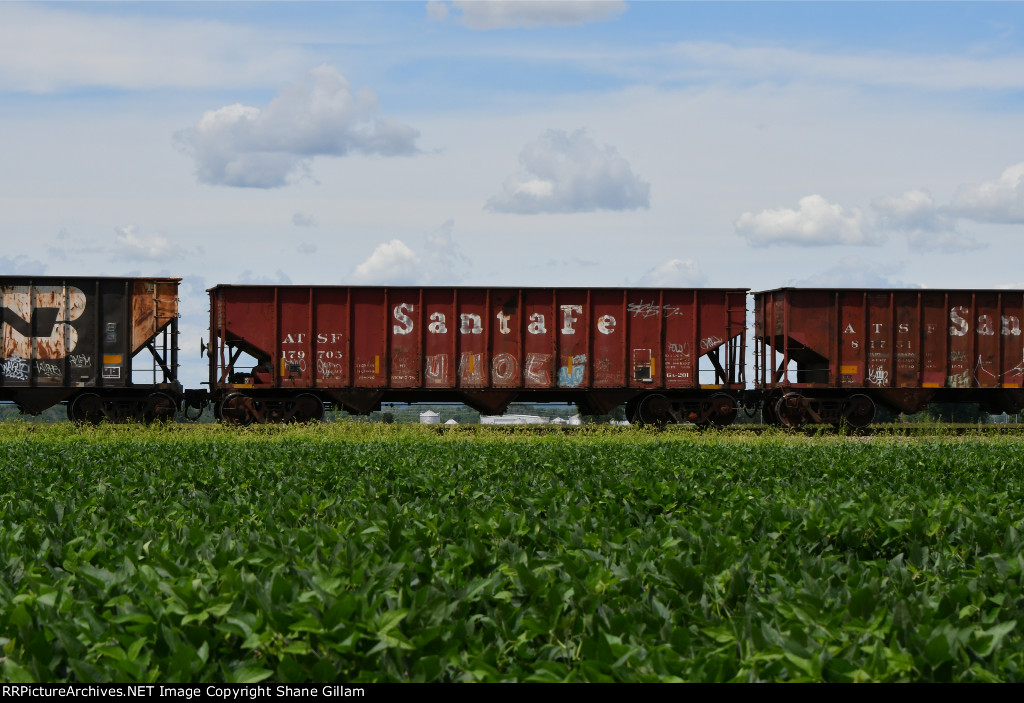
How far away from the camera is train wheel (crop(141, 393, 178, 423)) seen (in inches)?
880

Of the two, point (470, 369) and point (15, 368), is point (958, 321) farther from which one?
point (15, 368)

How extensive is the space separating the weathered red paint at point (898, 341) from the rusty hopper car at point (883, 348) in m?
0.03

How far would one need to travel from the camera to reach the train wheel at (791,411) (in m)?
23.2

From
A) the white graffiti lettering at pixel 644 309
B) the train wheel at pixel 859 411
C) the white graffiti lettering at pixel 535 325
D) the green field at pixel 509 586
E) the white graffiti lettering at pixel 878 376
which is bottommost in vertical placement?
the train wheel at pixel 859 411

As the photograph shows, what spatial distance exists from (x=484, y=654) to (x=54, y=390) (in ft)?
73.2

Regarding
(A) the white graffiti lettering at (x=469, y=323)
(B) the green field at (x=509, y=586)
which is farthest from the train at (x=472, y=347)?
(B) the green field at (x=509, y=586)

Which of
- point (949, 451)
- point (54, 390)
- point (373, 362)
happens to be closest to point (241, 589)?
point (949, 451)

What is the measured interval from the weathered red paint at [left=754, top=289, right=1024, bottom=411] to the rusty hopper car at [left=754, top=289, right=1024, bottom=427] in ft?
0.08

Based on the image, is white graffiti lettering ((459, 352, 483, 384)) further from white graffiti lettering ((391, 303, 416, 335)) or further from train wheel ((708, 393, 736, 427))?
train wheel ((708, 393, 736, 427))

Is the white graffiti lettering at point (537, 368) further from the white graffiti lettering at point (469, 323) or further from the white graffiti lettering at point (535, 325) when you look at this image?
the white graffiti lettering at point (469, 323)

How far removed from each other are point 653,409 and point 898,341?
6.55 m

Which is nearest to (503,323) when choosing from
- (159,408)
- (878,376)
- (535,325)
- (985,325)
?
(535,325)

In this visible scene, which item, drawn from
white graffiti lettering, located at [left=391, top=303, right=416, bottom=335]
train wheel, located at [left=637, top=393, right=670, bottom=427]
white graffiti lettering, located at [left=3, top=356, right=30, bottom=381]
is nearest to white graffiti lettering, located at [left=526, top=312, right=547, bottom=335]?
white graffiti lettering, located at [left=391, top=303, right=416, bottom=335]

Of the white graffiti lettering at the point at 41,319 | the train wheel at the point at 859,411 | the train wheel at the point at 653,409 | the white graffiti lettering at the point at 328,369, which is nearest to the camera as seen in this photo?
the white graffiti lettering at the point at 41,319
